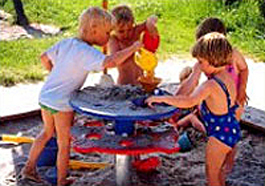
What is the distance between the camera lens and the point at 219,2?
7789 millimetres

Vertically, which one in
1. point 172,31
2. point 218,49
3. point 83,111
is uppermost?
point 218,49

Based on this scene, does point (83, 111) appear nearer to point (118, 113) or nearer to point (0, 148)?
point (118, 113)

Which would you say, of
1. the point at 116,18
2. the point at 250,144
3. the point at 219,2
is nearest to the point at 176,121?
the point at 250,144

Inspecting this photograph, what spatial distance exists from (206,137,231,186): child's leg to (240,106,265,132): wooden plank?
1.18 metres

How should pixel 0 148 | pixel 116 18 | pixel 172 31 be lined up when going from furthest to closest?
pixel 172 31
pixel 0 148
pixel 116 18

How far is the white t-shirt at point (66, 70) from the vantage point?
3131 mm

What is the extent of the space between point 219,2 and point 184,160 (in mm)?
4315

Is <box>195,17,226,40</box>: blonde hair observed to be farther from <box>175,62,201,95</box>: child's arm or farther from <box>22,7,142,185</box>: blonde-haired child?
<box>22,7,142,185</box>: blonde-haired child

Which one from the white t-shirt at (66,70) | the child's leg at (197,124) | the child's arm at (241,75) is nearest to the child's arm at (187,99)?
the white t-shirt at (66,70)

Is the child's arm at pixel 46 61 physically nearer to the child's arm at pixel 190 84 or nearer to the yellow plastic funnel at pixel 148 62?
the yellow plastic funnel at pixel 148 62

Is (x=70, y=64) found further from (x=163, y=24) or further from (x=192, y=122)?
(x=163, y=24)

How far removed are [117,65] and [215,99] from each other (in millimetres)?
512

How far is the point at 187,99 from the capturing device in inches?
117

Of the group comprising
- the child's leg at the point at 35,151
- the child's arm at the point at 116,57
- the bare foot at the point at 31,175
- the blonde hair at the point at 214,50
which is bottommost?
the bare foot at the point at 31,175
